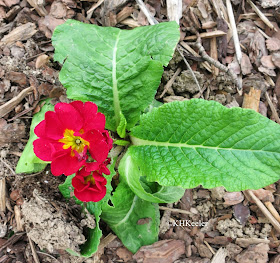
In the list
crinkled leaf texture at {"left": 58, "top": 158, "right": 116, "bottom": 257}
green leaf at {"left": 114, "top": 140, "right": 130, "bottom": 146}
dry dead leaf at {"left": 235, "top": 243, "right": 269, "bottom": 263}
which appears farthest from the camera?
dry dead leaf at {"left": 235, "top": 243, "right": 269, "bottom": 263}

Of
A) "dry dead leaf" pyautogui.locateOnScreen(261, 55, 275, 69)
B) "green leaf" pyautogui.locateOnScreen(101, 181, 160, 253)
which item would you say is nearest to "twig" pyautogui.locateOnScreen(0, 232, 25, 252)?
"green leaf" pyautogui.locateOnScreen(101, 181, 160, 253)

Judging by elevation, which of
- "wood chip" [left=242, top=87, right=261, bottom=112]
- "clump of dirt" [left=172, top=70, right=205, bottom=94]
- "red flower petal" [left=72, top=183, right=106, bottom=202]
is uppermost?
"clump of dirt" [left=172, top=70, right=205, bottom=94]

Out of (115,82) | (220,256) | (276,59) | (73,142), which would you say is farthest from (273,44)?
(73,142)

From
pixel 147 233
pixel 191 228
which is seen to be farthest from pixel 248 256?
pixel 147 233

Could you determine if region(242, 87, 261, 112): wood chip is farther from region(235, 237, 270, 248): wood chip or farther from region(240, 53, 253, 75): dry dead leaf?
region(235, 237, 270, 248): wood chip

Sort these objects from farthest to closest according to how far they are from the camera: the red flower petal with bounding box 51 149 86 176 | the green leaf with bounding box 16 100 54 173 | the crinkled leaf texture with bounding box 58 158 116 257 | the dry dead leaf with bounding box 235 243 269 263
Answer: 1. the dry dead leaf with bounding box 235 243 269 263
2. the green leaf with bounding box 16 100 54 173
3. the crinkled leaf texture with bounding box 58 158 116 257
4. the red flower petal with bounding box 51 149 86 176
